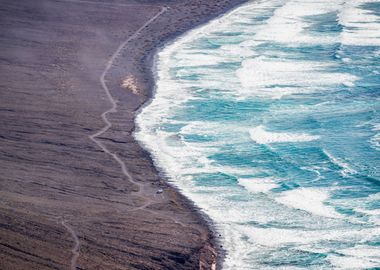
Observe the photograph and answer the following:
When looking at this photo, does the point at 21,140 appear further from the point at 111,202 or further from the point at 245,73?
the point at 245,73

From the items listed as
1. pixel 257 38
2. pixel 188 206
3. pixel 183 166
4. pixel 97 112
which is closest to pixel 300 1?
pixel 257 38

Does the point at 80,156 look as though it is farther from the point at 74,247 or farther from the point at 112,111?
the point at 74,247

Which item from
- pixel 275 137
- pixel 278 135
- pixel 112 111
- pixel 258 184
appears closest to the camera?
pixel 258 184

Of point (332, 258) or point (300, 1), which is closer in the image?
point (332, 258)

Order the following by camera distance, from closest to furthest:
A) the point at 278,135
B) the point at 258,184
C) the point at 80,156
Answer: the point at 258,184
the point at 80,156
the point at 278,135

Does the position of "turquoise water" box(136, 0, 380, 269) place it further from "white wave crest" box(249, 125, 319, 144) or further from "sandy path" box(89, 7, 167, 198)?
"sandy path" box(89, 7, 167, 198)

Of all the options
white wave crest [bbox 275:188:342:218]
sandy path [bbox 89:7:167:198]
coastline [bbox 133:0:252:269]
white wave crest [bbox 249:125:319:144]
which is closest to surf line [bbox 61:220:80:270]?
coastline [bbox 133:0:252:269]

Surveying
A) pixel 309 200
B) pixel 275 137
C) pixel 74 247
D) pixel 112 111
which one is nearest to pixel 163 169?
pixel 309 200

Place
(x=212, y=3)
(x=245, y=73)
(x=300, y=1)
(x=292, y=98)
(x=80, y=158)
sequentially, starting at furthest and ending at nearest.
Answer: (x=300, y=1), (x=212, y=3), (x=245, y=73), (x=292, y=98), (x=80, y=158)
